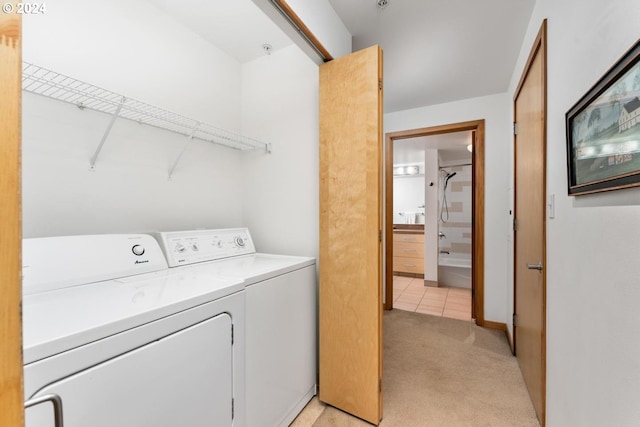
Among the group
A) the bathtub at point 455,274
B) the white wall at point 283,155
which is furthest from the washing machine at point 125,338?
the bathtub at point 455,274

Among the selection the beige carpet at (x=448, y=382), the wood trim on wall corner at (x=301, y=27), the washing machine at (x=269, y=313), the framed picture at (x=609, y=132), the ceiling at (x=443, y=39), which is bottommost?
the beige carpet at (x=448, y=382)

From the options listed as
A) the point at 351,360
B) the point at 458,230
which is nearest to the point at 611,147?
the point at 351,360

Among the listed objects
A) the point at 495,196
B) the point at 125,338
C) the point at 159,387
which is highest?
the point at 495,196

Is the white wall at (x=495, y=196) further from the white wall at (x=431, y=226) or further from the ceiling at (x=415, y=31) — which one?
the white wall at (x=431, y=226)

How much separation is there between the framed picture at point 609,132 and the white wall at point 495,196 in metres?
1.98

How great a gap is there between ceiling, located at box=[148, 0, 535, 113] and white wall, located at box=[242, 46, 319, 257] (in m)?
0.21

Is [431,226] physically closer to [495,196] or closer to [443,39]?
[495,196]

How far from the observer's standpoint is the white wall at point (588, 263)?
692 millimetres

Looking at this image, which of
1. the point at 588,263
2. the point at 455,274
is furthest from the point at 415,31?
the point at 455,274

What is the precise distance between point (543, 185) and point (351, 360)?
1.46m

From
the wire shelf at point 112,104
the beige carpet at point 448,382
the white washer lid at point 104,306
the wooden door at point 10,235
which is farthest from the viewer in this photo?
the beige carpet at point 448,382

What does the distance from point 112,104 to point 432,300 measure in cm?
401

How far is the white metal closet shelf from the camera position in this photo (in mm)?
1130

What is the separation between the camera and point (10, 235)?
1.17ft
